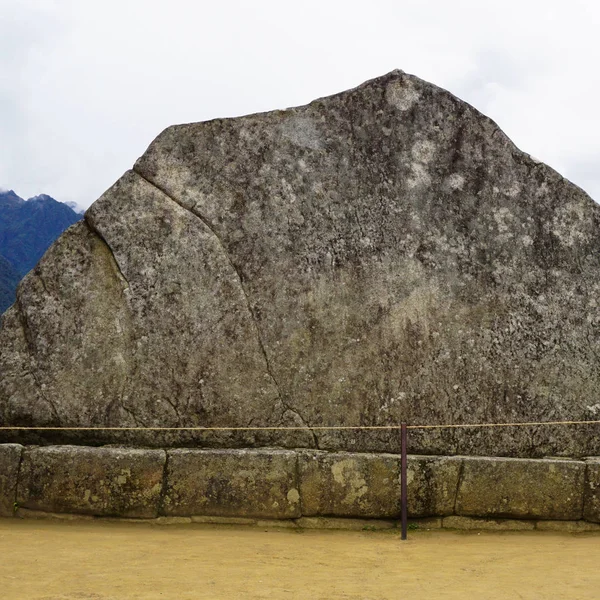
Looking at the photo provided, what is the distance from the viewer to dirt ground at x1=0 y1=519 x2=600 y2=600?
12.1 ft

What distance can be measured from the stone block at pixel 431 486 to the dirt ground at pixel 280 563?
0.17 m

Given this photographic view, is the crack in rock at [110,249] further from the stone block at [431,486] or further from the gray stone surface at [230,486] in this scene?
the stone block at [431,486]

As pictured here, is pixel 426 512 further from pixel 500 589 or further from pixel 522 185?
pixel 522 185

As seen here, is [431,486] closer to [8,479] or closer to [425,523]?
[425,523]

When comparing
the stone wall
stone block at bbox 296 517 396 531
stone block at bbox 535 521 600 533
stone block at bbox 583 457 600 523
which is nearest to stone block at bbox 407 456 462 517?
the stone wall

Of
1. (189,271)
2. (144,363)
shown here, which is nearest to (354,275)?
(189,271)

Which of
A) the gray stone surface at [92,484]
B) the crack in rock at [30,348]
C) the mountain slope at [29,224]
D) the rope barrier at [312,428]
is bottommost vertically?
the gray stone surface at [92,484]

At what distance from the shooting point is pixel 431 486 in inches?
211

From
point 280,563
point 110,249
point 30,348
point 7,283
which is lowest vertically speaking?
point 280,563

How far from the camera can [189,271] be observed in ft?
18.8

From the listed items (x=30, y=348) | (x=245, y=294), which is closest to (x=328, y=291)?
(x=245, y=294)

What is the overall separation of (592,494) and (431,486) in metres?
1.23

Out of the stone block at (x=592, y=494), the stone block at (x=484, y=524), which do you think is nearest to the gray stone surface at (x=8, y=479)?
the stone block at (x=484, y=524)

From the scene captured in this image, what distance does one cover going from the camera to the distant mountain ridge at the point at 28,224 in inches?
1449
